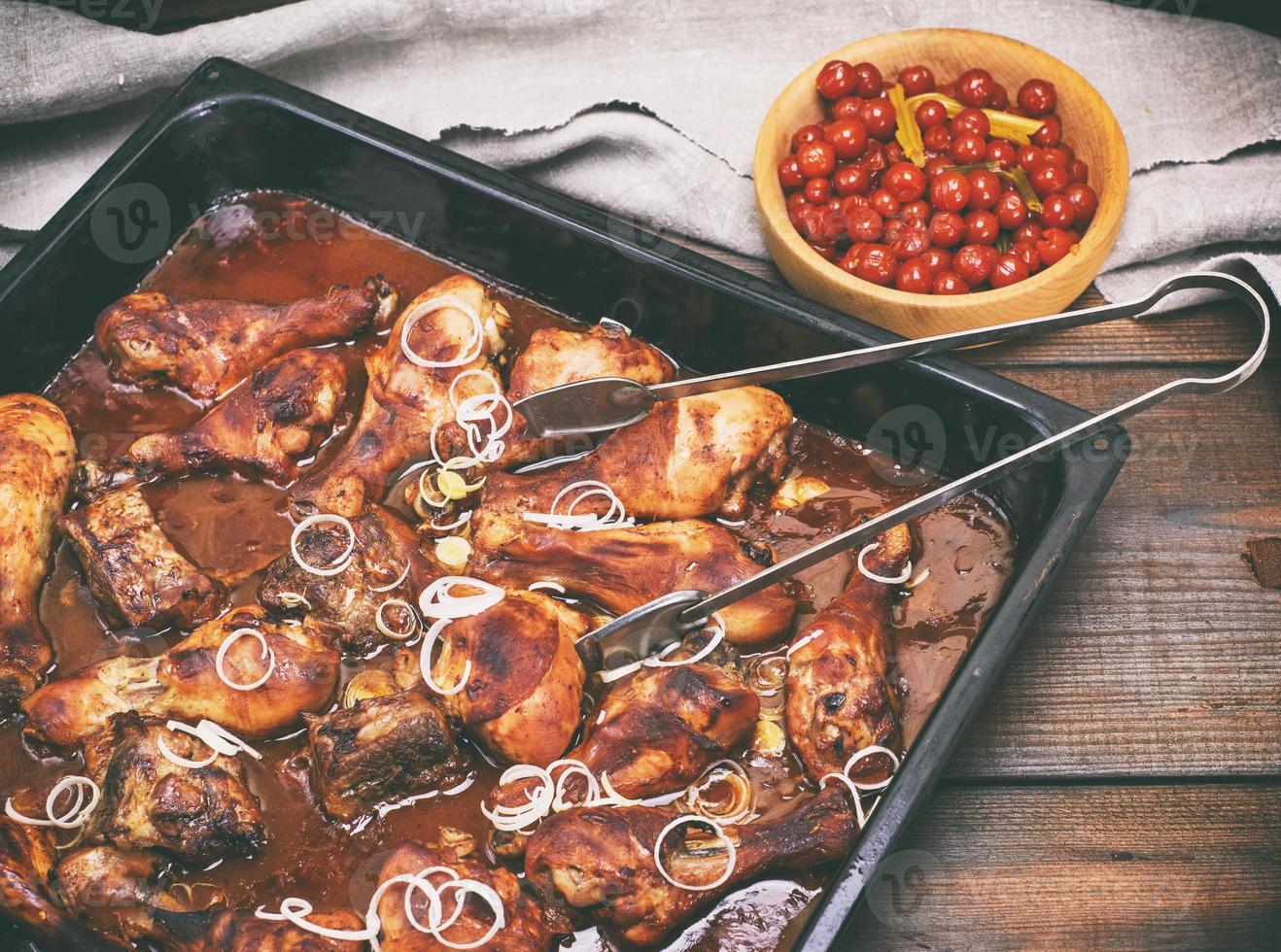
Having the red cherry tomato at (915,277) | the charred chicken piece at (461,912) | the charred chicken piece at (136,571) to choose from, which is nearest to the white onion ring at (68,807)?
the charred chicken piece at (136,571)

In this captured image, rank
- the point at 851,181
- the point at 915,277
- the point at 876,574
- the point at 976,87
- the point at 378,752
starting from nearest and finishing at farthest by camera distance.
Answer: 1. the point at 378,752
2. the point at 876,574
3. the point at 915,277
4. the point at 851,181
5. the point at 976,87

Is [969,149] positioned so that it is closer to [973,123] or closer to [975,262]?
[973,123]

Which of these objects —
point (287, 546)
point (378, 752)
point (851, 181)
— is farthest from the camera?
point (851, 181)

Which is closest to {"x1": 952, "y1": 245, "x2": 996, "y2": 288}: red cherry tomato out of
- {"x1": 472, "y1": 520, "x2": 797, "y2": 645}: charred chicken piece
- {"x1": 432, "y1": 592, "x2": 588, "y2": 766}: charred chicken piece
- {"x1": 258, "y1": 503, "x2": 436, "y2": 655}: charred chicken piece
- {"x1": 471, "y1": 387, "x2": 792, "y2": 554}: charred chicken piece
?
{"x1": 471, "y1": 387, "x2": 792, "y2": 554}: charred chicken piece

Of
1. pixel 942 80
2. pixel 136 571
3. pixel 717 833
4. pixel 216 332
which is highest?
pixel 942 80

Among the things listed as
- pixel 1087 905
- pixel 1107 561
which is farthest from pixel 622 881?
pixel 1107 561

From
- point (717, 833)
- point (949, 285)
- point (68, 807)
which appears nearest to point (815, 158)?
point (949, 285)

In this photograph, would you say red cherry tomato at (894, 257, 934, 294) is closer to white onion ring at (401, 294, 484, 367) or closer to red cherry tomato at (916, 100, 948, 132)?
red cherry tomato at (916, 100, 948, 132)
